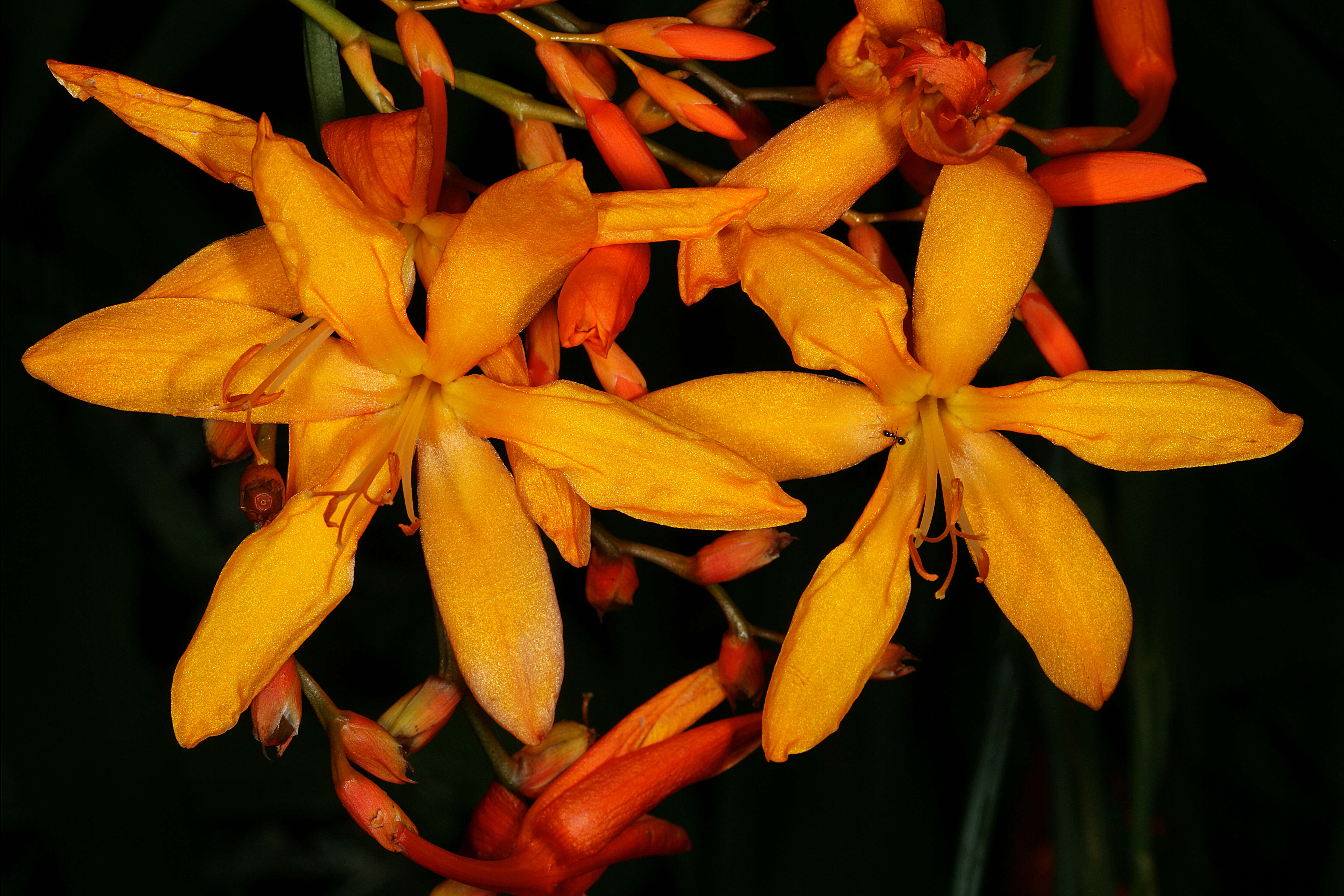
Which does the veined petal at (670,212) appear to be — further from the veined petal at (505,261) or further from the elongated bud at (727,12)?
the elongated bud at (727,12)

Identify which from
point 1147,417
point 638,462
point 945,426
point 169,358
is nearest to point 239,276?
point 169,358

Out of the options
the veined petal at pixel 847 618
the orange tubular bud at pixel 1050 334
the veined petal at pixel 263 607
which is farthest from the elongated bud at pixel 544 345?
the orange tubular bud at pixel 1050 334

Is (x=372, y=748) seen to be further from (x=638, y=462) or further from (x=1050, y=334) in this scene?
(x=1050, y=334)

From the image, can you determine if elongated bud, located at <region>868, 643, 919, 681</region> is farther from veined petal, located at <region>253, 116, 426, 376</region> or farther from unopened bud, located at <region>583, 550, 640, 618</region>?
veined petal, located at <region>253, 116, 426, 376</region>

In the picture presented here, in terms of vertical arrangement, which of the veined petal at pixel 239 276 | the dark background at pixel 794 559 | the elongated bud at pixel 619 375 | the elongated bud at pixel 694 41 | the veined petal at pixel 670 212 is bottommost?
the dark background at pixel 794 559

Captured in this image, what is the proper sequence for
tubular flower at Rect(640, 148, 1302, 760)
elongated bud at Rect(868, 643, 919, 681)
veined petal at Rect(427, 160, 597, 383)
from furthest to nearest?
1. elongated bud at Rect(868, 643, 919, 681)
2. tubular flower at Rect(640, 148, 1302, 760)
3. veined petal at Rect(427, 160, 597, 383)

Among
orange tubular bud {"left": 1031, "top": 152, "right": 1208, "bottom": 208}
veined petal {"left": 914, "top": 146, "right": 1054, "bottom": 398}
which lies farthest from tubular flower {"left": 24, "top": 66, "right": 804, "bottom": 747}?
orange tubular bud {"left": 1031, "top": 152, "right": 1208, "bottom": 208}
